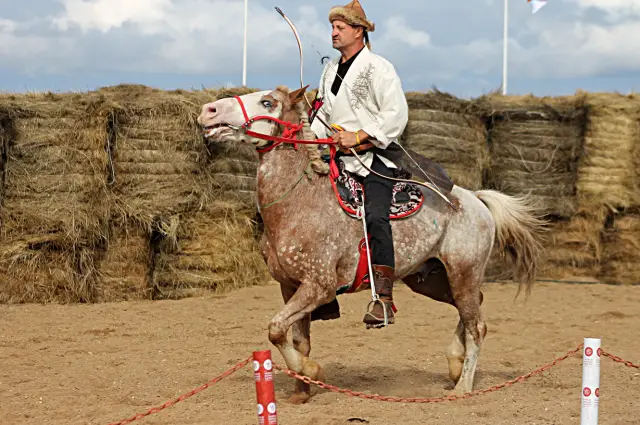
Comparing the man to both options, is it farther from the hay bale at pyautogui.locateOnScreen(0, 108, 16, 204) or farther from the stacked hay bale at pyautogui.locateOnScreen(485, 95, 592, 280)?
the stacked hay bale at pyautogui.locateOnScreen(485, 95, 592, 280)

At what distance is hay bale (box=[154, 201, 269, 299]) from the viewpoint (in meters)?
11.3

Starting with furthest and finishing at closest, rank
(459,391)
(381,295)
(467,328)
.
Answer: (467,328)
(459,391)
(381,295)

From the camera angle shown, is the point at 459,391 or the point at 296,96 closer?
the point at 296,96

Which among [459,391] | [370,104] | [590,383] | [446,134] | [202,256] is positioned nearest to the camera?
[590,383]

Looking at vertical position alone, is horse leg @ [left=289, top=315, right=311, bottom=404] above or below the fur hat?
below

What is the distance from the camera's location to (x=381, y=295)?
5.83m

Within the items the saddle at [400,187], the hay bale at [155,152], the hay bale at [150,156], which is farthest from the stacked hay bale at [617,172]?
the saddle at [400,187]

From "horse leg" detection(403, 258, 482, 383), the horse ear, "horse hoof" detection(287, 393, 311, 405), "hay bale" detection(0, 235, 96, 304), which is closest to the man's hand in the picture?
the horse ear

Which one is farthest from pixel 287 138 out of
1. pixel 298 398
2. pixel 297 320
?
pixel 298 398

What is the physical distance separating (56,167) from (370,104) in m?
6.05

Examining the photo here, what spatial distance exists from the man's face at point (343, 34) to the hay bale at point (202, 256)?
5.63 m

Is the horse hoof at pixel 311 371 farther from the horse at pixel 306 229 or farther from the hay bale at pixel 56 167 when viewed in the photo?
the hay bale at pixel 56 167

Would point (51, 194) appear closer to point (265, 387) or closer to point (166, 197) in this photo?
point (166, 197)

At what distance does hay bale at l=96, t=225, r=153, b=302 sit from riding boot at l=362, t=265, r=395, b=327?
5.84m
